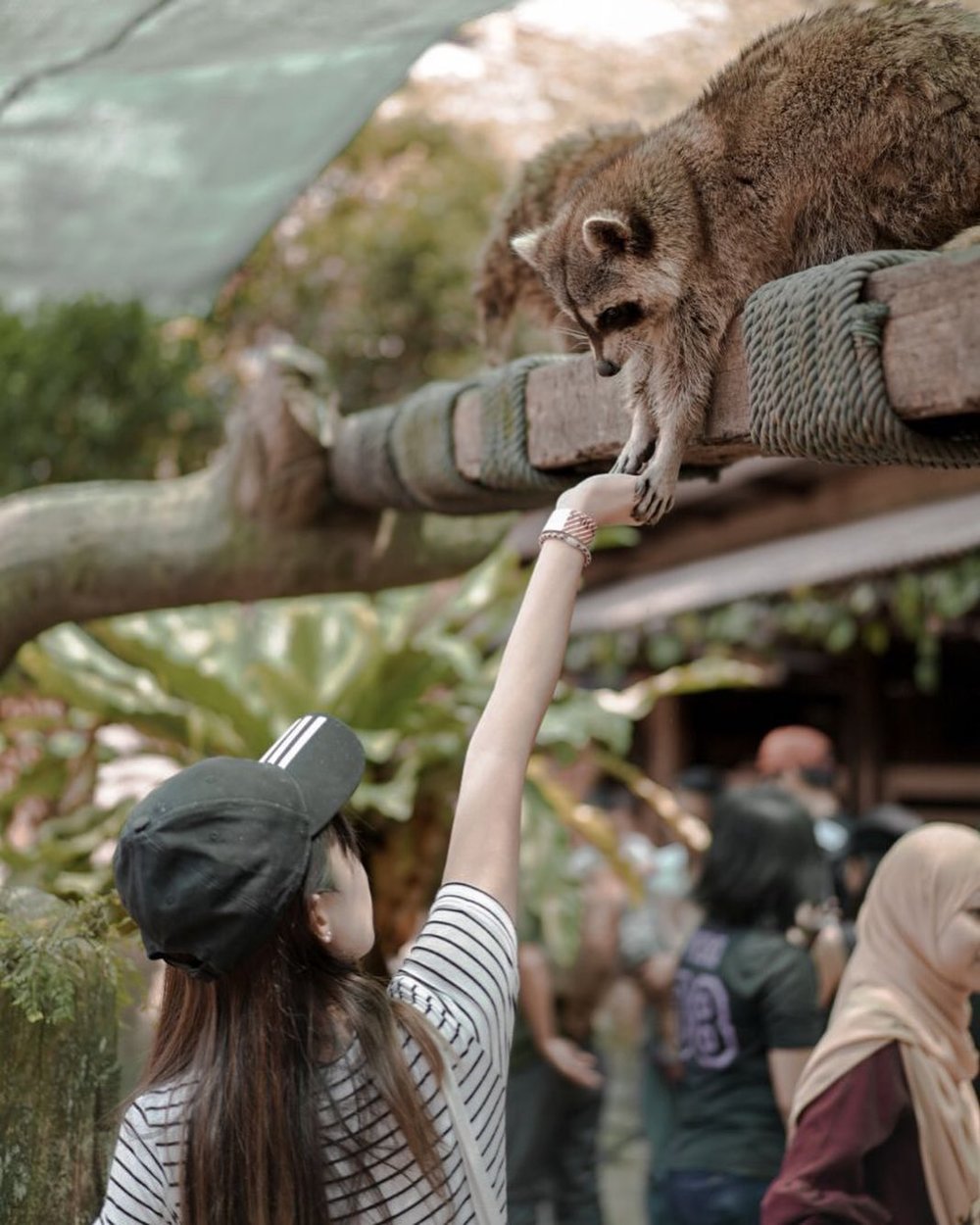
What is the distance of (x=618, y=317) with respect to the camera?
2.43m

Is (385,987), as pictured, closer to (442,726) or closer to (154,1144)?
(154,1144)

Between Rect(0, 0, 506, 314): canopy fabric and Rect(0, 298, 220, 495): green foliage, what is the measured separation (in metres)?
6.43

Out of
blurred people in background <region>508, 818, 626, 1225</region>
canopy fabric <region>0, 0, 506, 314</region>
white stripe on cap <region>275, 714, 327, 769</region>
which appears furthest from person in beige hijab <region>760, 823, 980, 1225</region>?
blurred people in background <region>508, 818, 626, 1225</region>

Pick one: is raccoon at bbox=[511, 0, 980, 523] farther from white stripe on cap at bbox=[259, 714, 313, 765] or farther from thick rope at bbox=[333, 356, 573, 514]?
white stripe on cap at bbox=[259, 714, 313, 765]

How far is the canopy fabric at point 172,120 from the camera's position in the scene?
294 centimetres

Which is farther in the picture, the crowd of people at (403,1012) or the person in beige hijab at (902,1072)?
the person in beige hijab at (902,1072)

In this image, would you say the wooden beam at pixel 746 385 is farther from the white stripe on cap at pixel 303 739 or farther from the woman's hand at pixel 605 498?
the white stripe on cap at pixel 303 739

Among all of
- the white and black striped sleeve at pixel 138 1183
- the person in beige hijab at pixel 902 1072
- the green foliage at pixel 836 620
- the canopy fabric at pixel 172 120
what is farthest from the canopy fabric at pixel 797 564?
the white and black striped sleeve at pixel 138 1183

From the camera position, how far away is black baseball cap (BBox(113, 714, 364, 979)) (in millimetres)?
1560

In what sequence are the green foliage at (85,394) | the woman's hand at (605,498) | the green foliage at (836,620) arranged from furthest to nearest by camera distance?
the green foliage at (85,394) → the green foliage at (836,620) → the woman's hand at (605,498)

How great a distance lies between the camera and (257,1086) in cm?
154

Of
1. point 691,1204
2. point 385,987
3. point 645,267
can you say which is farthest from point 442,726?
point 385,987

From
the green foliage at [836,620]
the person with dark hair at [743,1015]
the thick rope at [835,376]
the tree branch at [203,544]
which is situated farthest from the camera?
the green foliage at [836,620]

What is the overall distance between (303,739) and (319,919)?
233mm
